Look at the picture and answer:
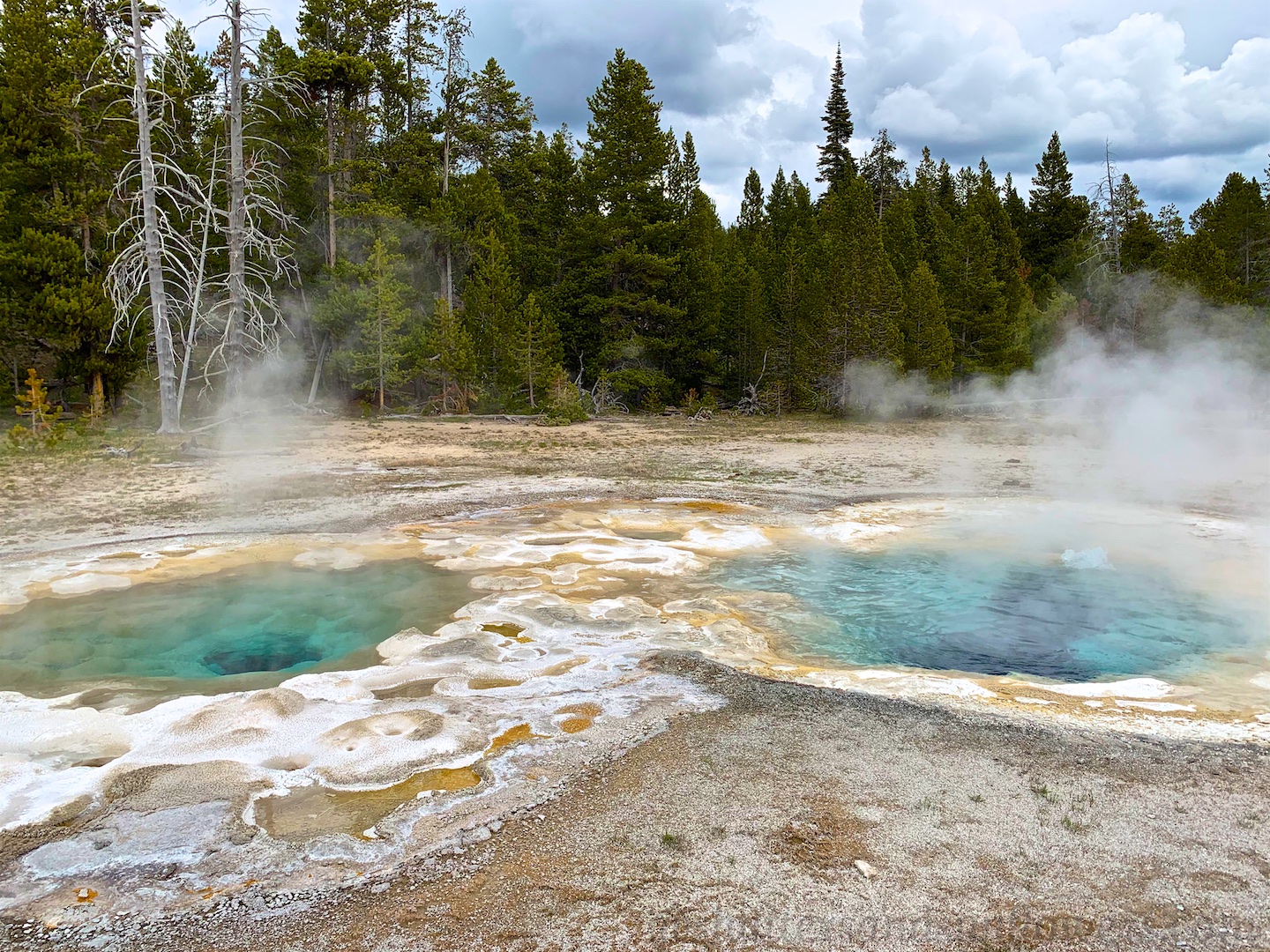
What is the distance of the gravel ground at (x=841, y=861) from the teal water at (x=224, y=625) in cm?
258

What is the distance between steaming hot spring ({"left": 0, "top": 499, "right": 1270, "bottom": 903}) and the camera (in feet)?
13.5

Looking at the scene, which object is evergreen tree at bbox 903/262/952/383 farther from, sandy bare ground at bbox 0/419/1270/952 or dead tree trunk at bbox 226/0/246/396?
sandy bare ground at bbox 0/419/1270/952

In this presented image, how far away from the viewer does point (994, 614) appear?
7.07 metres

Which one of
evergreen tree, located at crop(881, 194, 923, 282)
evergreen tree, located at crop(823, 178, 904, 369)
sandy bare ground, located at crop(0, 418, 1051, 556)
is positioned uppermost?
evergreen tree, located at crop(881, 194, 923, 282)

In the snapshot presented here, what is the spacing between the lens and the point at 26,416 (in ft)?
63.8

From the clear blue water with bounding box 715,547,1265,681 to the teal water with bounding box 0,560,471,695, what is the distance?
288 cm

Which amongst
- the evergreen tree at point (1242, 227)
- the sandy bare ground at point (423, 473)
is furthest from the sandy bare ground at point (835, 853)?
the evergreen tree at point (1242, 227)

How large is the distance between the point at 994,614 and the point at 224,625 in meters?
6.14

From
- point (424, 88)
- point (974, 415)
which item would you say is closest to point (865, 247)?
point (974, 415)

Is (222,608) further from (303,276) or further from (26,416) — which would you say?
(303,276)

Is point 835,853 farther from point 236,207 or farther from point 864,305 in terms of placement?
point 864,305

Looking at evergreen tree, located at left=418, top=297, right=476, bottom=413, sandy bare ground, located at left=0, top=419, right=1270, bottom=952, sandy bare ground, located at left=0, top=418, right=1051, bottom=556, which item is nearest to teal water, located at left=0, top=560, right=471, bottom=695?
sandy bare ground, located at left=0, top=418, right=1051, bottom=556

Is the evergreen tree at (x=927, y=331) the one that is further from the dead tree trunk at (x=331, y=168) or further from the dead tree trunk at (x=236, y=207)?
the dead tree trunk at (x=236, y=207)

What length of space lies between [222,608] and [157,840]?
3.76 m
